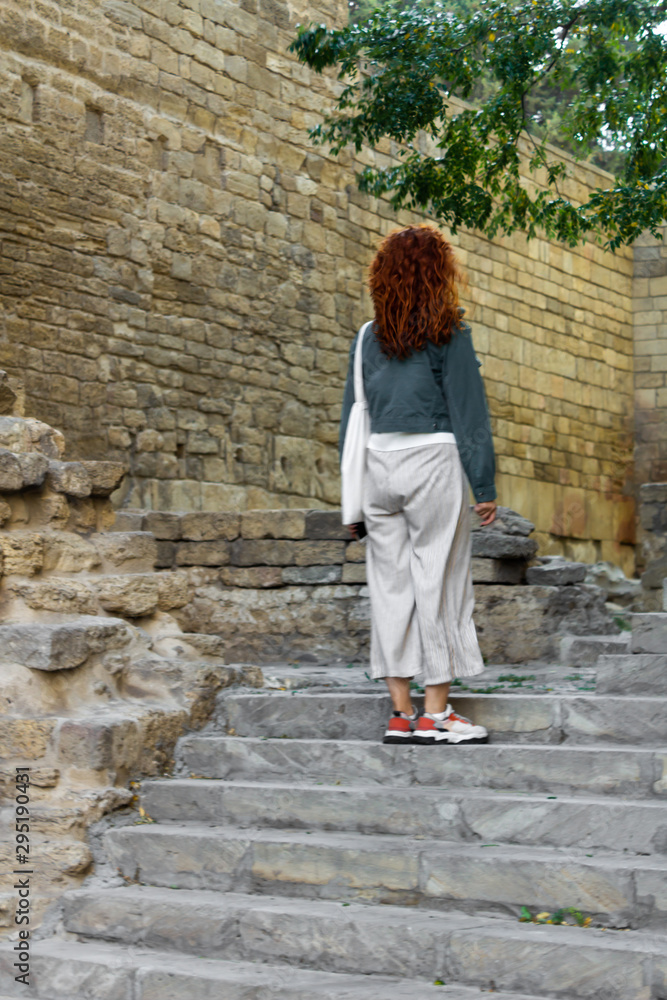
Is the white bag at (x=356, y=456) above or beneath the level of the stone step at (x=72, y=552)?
above

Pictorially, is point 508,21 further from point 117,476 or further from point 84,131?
point 117,476

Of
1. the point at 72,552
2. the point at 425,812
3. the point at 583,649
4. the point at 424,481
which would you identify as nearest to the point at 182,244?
the point at 583,649

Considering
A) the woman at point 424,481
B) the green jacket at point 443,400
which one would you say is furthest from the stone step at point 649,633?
the green jacket at point 443,400

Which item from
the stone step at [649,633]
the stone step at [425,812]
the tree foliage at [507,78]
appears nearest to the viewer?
the stone step at [425,812]

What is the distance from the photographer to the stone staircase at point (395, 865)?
8.52 feet

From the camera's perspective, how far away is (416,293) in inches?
135

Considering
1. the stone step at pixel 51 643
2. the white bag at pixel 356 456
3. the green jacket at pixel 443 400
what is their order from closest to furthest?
the green jacket at pixel 443 400
the white bag at pixel 356 456
the stone step at pixel 51 643

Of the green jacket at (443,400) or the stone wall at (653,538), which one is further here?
the stone wall at (653,538)

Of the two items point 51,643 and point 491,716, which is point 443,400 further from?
point 51,643

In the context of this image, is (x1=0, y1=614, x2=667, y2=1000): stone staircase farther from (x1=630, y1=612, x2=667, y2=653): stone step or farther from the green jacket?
the green jacket

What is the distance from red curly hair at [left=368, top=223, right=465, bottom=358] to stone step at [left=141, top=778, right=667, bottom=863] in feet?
4.19

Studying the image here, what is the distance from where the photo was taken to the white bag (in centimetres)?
348

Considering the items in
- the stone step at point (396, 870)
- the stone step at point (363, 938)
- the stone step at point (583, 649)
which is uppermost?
the stone step at point (583, 649)

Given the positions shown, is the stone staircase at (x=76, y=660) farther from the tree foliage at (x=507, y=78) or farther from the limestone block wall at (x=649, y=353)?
the limestone block wall at (x=649, y=353)
